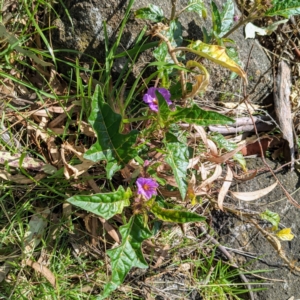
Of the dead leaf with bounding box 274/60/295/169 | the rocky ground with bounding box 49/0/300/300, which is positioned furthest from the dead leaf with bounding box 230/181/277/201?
the dead leaf with bounding box 274/60/295/169

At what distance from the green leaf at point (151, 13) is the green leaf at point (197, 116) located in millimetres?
434

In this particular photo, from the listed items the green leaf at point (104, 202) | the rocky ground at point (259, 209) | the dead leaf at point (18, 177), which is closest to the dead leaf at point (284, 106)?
the rocky ground at point (259, 209)

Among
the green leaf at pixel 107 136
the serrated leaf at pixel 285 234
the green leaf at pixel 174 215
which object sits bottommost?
the serrated leaf at pixel 285 234

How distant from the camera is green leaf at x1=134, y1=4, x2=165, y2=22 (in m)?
1.67

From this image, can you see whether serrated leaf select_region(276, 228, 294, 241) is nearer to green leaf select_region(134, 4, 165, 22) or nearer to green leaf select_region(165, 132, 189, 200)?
green leaf select_region(165, 132, 189, 200)

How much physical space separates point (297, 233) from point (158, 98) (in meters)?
1.22

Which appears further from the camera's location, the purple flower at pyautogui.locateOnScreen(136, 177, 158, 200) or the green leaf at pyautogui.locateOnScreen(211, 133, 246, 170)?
the green leaf at pyautogui.locateOnScreen(211, 133, 246, 170)

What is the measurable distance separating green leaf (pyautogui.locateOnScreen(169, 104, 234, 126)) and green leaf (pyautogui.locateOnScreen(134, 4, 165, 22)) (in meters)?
0.43

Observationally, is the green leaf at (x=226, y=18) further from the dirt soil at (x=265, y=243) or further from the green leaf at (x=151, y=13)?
the dirt soil at (x=265, y=243)

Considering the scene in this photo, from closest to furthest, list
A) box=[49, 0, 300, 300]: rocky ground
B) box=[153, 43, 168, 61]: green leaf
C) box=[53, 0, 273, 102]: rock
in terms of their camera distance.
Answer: box=[153, 43, 168, 61]: green leaf < box=[53, 0, 273, 102]: rock < box=[49, 0, 300, 300]: rocky ground

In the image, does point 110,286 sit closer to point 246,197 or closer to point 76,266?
point 76,266

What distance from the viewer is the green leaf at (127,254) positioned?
141 cm

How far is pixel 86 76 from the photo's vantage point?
181cm

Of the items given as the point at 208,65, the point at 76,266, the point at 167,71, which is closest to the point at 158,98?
the point at 167,71
